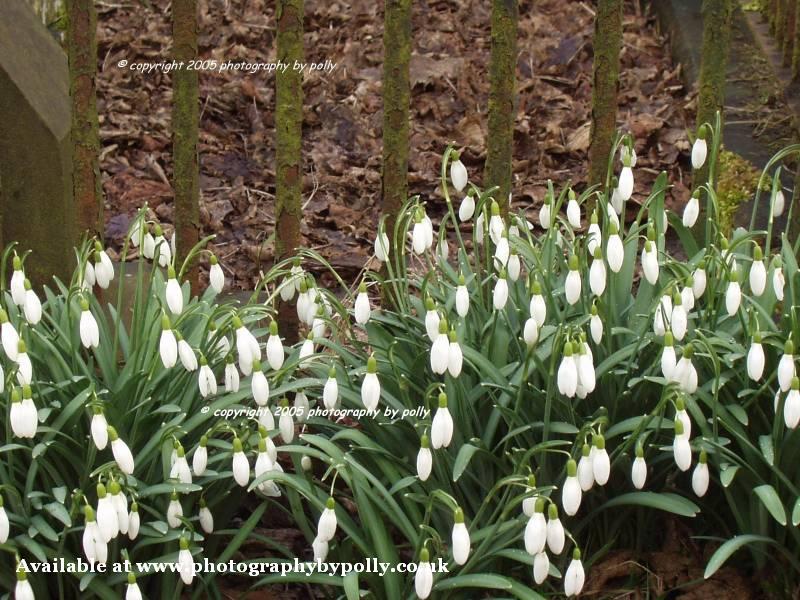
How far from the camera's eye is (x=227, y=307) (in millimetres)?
3279

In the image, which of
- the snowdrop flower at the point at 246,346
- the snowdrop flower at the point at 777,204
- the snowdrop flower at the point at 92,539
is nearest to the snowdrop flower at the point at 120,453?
the snowdrop flower at the point at 92,539

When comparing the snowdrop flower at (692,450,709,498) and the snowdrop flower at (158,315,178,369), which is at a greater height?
the snowdrop flower at (158,315,178,369)

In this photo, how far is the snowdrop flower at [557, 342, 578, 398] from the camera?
2.56 metres

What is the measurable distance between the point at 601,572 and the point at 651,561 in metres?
0.14

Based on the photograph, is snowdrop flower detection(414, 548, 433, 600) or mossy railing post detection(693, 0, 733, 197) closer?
snowdrop flower detection(414, 548, 433, 600)

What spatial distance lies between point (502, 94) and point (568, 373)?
125 cm

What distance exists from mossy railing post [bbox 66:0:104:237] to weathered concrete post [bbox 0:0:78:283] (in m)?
0.06

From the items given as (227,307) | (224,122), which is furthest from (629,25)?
(227,307)

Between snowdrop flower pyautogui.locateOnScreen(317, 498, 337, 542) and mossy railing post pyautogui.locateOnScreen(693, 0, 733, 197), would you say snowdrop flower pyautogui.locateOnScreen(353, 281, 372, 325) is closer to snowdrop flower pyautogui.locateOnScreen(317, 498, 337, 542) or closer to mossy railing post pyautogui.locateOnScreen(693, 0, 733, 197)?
snowdrop flower pyautogui.locateOnScreen(317, 498, 337, 542)

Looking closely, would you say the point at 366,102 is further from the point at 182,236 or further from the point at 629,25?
the point at 182,236

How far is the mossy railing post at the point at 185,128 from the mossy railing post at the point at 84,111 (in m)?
0.25

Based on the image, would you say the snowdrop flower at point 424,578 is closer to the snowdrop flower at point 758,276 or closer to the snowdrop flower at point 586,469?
the snowdrop flower at point 586,469

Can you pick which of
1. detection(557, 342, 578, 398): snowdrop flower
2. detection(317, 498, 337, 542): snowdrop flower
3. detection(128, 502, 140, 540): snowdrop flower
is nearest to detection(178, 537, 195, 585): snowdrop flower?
detection(128, 502, 140, 540): snowdrop flower

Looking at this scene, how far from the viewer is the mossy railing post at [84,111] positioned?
3479 millimetres
